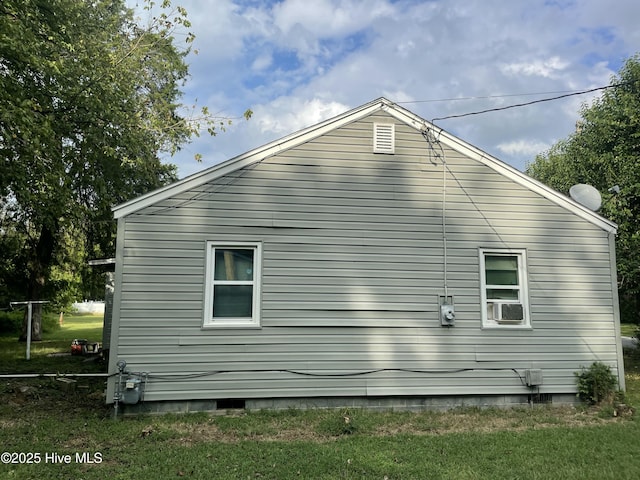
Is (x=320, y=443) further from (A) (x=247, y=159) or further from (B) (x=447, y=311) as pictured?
(A) (x=247, y=159)

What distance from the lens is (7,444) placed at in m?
5.53

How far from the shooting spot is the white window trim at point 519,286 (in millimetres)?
7773

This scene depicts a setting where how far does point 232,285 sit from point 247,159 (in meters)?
2.11

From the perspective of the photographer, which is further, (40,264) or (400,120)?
(40,264)

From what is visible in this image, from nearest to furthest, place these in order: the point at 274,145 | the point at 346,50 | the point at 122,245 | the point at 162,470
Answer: the point at 162,470, the point at 122,245, the point at 274,145, the point at 346,50

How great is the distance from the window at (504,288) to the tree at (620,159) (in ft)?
19.8

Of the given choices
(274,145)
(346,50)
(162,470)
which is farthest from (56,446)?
(346,50)

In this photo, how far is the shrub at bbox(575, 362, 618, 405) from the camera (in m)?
7.57

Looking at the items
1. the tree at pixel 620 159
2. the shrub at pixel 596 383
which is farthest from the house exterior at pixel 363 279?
the tree at pixel 620 159

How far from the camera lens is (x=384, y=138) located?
8.04m

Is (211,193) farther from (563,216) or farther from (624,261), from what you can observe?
(624,261)

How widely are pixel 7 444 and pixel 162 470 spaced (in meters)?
2.25

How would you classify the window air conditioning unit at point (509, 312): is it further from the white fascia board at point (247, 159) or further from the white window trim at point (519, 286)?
the white fascia board at point (247, 159)

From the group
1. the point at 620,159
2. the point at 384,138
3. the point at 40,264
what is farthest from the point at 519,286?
the point at 40,264
